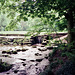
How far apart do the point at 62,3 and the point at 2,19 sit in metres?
31.2

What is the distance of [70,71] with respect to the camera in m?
3.96

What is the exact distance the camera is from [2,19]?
1257 inches

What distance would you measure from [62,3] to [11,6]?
192 centimetres

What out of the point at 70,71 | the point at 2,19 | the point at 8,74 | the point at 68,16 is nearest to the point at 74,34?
the point at 68,16

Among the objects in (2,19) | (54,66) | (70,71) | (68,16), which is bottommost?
(54,66)

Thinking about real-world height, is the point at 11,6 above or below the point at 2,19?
below

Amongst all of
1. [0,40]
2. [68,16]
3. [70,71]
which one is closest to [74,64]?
[70,71]

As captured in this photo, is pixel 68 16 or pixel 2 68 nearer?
pixel 68 16

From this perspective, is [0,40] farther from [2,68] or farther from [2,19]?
[2,19]

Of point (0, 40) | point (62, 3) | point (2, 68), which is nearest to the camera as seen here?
point (62, 3)

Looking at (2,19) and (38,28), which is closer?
(38,28)

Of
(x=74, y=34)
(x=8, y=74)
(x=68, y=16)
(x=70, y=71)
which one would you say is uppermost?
(x=68, y=16)

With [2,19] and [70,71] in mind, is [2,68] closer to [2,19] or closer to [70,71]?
[70,71]

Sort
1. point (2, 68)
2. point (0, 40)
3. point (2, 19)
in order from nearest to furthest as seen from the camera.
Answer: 1. point (2, 68)
2. point (0, 40)
3. point (2, 19)
